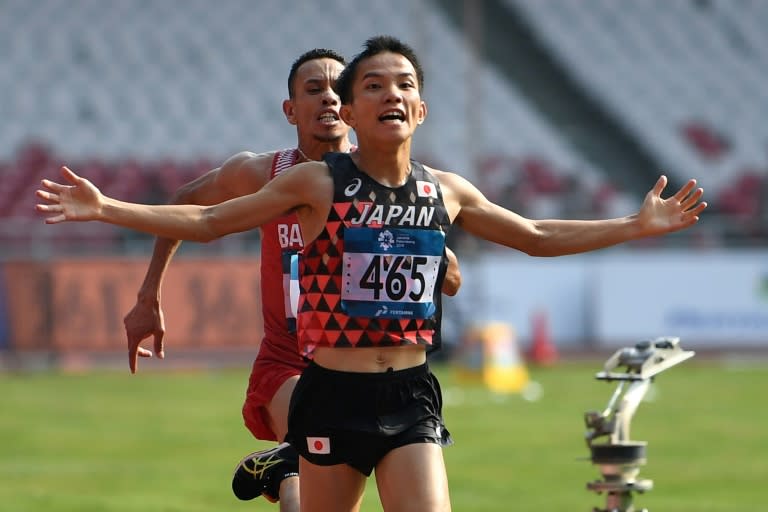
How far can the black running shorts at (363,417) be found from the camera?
5602 millimetres

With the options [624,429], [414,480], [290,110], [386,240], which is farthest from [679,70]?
[414,480]

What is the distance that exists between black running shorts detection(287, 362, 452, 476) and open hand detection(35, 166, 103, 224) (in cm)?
113

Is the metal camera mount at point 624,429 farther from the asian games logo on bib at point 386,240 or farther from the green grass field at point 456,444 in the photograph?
the green grass field at point 456,444

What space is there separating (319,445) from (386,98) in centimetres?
138

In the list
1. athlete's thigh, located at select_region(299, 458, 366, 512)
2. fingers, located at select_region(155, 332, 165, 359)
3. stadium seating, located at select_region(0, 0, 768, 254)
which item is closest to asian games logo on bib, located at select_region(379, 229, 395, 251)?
athlete's thigh, located at select_region(299, 458, 366, 512)

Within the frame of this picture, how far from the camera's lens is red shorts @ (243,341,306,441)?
279 inches

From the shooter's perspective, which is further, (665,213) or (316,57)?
(316,57)

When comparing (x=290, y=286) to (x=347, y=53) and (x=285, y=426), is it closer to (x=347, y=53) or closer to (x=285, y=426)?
(x=285, y=426)

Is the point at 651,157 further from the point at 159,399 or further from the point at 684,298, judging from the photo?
the point at 159,399

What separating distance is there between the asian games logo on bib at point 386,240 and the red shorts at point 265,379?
1651 mm

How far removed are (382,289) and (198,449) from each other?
9.61 metres

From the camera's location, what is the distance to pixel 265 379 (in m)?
7.14

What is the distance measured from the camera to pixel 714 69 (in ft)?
122

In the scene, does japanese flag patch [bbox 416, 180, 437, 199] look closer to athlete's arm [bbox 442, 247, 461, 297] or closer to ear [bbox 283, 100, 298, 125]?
athlete's arm [bbox 442, 247, 461, 297]
